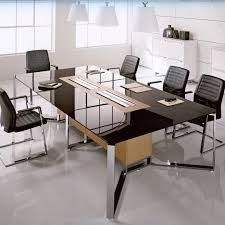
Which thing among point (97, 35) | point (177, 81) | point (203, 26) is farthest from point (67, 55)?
point (177, 81)

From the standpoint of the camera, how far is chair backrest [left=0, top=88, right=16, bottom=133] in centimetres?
322

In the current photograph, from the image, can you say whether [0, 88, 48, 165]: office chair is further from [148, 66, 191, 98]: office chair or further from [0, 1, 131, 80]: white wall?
[0, 1, 131, 80]: white wall

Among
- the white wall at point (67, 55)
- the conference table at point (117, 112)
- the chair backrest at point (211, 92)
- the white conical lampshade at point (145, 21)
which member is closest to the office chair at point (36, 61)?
the conference table at point (117, 112)

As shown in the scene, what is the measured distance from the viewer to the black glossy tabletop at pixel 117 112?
9.09ft

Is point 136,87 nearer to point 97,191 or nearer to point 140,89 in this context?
point 140,89

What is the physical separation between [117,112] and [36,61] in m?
2.90

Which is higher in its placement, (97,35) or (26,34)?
(97,35)

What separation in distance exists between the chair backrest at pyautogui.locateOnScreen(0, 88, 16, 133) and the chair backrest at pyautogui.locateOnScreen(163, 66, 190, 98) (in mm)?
2153

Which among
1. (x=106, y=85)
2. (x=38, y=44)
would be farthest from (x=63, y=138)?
(x=38, y=44)

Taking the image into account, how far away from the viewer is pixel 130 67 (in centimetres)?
530

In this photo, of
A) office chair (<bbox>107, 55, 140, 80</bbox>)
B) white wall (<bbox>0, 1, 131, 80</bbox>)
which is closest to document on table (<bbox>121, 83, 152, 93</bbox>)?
office chair (<bbox>107, 55, 140, 80</bbox>)

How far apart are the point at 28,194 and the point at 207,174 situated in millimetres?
1837

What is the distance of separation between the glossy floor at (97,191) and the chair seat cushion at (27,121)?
0.42m

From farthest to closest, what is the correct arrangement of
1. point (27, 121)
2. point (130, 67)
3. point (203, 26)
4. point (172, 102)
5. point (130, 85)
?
point (203, 26) → point (130, 67) → point (130, 85) → point (27, 121) → point (172, 102)
